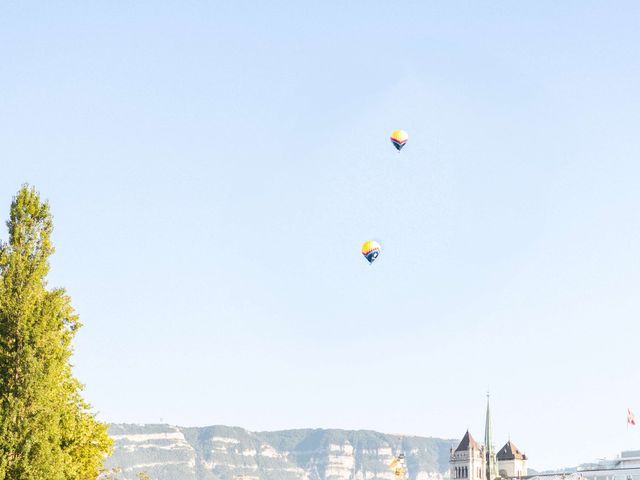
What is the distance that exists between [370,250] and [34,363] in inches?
2508

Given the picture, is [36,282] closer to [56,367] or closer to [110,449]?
[56,367]

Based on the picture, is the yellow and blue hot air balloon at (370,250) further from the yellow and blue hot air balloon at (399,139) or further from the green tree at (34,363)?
the green tree at (34,363)

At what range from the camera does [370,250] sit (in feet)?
375

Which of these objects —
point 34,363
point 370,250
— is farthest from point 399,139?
point 34,363

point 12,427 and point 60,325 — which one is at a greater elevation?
point 60,325

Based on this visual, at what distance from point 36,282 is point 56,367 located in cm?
494

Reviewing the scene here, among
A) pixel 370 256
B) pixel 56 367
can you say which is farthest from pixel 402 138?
pixel 56 367

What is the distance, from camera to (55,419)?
54375 millimetres

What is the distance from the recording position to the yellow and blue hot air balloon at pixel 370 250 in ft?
372

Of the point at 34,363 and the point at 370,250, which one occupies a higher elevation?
the point at 370,250

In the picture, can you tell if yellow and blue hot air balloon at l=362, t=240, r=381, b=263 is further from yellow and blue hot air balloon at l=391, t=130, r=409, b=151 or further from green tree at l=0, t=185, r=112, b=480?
green tree at l=0, t=185, r=112, b=480

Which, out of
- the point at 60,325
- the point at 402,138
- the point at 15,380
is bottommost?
the point at 15,380

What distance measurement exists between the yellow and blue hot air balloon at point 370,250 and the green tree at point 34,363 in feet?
184

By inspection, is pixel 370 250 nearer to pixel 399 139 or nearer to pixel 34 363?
pixel 399 139
